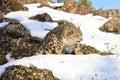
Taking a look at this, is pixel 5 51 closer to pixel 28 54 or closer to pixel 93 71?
pixel 28 54

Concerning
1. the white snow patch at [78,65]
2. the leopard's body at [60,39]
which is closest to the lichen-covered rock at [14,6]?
the leopard's body at [60,39]

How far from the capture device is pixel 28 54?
15.5 meters

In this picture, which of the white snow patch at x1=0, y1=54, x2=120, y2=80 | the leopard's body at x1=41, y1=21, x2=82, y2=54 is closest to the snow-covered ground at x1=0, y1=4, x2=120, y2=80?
the white snow patch at x1=0, y1=54, x2=120, y2=80

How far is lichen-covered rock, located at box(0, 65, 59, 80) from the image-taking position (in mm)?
12180

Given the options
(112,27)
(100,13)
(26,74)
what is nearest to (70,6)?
(100,13)

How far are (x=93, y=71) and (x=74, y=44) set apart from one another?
3.14m

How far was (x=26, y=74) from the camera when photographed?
40.3 ft

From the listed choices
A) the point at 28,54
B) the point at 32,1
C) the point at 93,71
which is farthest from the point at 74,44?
the point at 32,1

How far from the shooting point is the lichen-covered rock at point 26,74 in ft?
40.0

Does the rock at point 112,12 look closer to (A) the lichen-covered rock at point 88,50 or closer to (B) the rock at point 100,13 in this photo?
(B) the rock at point 100,13

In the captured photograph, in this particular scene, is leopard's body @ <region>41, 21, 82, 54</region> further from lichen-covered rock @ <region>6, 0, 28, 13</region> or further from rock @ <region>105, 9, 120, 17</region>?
rock @ <region>105, 9, 120, 17</region>

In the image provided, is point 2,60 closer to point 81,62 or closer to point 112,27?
point 81,62

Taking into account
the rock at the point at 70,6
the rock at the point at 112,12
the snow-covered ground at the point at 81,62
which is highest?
the rock at the point at 70,6

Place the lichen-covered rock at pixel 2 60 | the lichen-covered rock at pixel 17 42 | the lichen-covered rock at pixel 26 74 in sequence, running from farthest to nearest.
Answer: the lichen-covered rock at pixel 17 42, the lichen-covered rock at pixel 2 60, the lichen-covered rock at pixel 26 74
